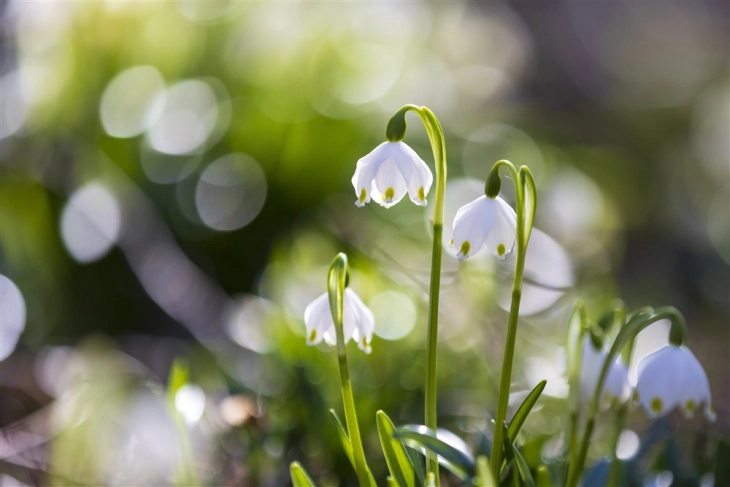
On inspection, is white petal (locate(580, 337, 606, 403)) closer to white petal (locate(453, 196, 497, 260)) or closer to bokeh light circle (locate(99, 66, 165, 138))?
white petal (locate(453, 196, 497, 260))

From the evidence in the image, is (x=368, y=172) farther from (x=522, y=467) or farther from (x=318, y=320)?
(x=522, y=467)

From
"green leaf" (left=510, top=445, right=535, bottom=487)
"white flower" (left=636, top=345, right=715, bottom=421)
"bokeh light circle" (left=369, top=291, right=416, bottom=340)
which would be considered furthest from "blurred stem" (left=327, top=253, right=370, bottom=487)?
"bokeh light circle" (left=369, top=291, right=416, bottom=340)

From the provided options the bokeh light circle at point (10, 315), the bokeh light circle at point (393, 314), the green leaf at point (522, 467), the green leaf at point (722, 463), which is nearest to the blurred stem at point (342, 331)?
the green leaf at point (522, 467)

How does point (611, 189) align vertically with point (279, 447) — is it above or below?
above

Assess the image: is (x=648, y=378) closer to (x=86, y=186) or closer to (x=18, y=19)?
(x=86, y=186)

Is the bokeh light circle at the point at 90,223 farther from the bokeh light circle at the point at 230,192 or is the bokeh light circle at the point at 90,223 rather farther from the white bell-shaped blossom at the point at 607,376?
the white bell-shaped blossom at the point at 607,376

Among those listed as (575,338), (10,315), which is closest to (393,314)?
(575,338)

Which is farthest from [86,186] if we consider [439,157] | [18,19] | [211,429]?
[439,157]

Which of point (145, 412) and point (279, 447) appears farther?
point (145, 412)
